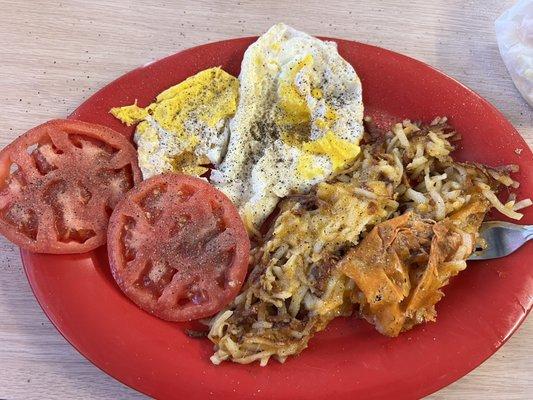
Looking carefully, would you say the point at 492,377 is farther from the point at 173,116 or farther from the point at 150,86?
the point at 150,86

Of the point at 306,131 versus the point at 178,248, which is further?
the point at 306,131

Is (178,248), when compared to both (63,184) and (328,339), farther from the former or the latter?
(328,339)

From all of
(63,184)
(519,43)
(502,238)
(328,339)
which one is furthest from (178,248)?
(519,43)

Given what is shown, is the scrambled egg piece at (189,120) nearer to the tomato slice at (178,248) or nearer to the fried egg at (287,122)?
the fried egg at (287,122)

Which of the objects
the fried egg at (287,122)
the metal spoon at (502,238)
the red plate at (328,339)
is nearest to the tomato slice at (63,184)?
the red plate at (328,339)

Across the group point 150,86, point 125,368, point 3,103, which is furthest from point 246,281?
point 3,103
